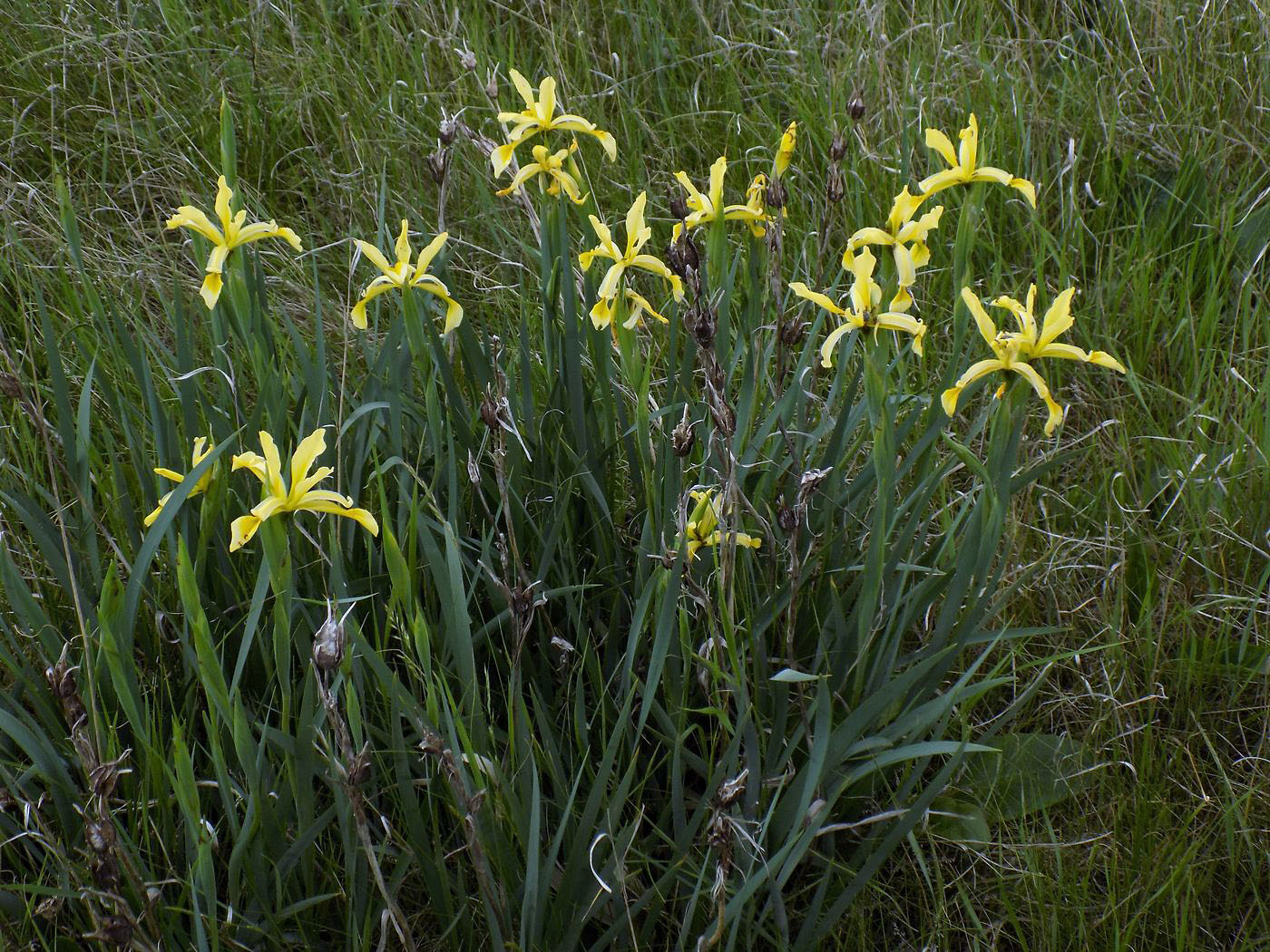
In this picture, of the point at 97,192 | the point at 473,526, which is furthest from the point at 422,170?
the point at 473,526

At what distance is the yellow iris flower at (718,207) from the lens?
1.46 m

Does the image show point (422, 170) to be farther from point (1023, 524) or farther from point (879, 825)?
point (879, 825)

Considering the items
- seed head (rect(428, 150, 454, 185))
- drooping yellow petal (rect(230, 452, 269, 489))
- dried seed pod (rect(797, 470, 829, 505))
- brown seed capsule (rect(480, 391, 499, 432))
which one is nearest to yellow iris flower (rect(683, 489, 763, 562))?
dried seed pod (rect(797, 470, 829, 505))

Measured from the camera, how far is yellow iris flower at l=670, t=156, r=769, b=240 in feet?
4.77

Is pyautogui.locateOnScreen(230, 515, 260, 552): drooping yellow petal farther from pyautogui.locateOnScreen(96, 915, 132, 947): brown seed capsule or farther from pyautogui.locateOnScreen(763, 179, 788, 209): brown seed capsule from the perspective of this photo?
pyautogui.locateOnScreen(763, 179, 788, 209): brown seed capsule

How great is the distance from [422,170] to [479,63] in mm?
351

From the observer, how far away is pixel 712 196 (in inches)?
57.5

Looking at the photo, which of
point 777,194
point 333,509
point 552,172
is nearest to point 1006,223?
point 777,194

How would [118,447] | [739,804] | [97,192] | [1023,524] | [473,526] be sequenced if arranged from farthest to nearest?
[97,192] < [118,447] < [1023,524] < [473,526] < [739,804]

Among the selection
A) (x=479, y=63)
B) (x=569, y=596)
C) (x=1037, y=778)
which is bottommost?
(x=1037, y=778)

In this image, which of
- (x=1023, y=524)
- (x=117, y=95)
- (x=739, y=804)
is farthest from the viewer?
(x=117, y=95)

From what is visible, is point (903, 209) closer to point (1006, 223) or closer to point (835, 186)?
point (835, 186)

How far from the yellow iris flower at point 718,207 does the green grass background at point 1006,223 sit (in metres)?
0.50

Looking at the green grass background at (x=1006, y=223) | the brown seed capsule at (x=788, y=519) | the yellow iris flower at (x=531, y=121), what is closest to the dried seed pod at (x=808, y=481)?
the brown seed capsule at (x=788, y=519)
